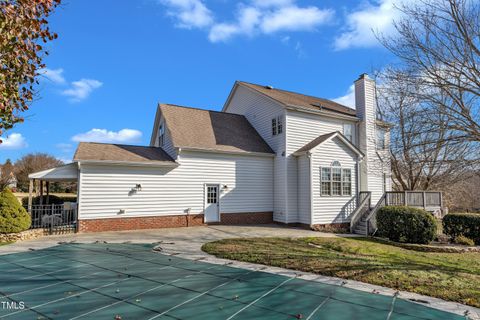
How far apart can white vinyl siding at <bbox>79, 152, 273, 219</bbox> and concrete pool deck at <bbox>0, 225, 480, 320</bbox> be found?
45.0 inches

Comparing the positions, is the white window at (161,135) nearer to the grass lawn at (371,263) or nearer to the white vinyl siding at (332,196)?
the white vinyl siding at (332,196)

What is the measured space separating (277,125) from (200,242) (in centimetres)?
894

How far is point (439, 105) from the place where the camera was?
26.3ft

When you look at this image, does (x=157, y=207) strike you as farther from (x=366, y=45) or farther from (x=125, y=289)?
(x=366, y=45)

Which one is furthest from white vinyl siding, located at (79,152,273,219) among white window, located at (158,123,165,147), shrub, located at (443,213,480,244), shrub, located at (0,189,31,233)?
shrub, located at (443,213,480,244)

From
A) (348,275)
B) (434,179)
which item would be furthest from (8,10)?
(434,179)

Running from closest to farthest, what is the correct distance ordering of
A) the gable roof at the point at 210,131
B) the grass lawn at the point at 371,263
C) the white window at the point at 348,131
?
the grass lawn at the point at 371,263
the gable roof at the point at 210,131
the white window at the point at 348,131

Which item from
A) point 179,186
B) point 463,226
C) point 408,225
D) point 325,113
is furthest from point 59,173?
point 463,226

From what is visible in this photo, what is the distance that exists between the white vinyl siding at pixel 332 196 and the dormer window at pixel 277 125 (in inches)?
96.7

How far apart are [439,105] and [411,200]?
1040 centimetres

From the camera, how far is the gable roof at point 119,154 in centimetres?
1280

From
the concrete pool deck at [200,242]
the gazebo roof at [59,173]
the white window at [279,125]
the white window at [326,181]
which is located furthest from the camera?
the white window at [279,125]

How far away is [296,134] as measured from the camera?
16828mm

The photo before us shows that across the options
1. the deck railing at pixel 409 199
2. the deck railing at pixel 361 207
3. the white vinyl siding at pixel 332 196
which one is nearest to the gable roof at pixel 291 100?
the white vinyl siding at pixel 332 196
